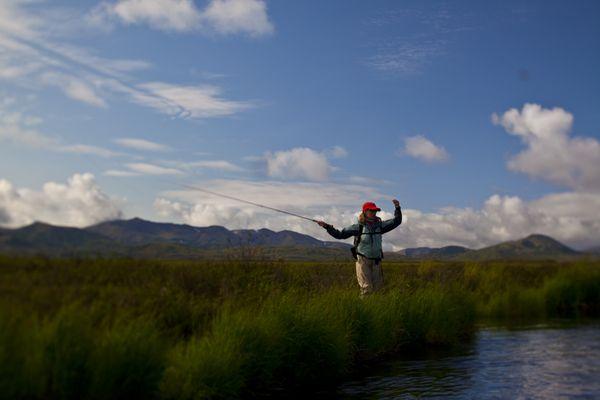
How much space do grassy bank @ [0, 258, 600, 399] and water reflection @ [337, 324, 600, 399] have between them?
0.73 m

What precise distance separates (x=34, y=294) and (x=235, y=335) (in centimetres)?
275

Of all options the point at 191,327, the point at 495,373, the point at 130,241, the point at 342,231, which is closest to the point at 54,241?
the point at 130,241

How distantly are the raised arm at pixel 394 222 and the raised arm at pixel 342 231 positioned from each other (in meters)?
0.65

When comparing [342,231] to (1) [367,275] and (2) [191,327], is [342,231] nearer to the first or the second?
(1) [367,275]

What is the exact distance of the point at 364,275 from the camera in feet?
44.1

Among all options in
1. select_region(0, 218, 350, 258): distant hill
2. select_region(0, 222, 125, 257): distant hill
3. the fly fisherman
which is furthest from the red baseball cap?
select_region(0, 222, 125, 257): distant hill

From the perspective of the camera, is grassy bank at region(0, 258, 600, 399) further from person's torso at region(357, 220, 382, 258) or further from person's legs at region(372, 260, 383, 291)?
person's torso at region(357, 220, 382, 258)

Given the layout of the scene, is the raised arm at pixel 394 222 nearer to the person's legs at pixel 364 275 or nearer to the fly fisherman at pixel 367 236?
the fly fisherman at pixel 367 236

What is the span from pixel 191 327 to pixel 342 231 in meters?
5.27

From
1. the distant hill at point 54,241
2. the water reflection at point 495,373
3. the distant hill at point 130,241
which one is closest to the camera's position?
the distant hill at point 54,241

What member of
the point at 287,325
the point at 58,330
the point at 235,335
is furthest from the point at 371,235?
the point at 58,330

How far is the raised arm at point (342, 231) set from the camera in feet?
42.9

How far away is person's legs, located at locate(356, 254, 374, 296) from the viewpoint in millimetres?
13367

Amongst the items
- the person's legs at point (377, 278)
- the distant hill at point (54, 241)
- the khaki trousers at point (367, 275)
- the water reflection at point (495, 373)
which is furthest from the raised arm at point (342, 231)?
the distant hill at point (54, 241)
